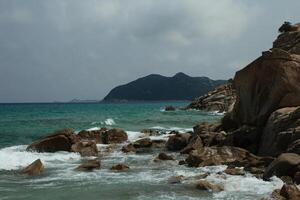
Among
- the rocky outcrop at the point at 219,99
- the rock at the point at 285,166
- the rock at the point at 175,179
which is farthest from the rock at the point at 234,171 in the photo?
the rocky outcrop at the point at 219,99

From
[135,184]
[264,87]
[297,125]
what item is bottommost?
[135,184]

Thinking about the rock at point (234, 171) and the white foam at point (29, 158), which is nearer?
the rock at point (234, 171)

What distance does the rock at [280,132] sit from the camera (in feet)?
73.5

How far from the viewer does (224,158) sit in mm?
24109

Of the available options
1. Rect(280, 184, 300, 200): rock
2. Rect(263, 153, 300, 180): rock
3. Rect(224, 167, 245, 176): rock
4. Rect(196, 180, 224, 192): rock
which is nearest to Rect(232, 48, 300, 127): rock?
Rect(224, 167, 245, 176): rock

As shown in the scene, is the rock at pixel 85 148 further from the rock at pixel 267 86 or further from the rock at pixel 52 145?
the rock at pixel 267 86

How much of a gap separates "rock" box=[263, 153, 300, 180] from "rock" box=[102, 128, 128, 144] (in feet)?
64.1

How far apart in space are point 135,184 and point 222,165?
227 inches

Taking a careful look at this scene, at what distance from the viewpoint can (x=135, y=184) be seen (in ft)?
62.0

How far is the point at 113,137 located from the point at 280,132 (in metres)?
16.6

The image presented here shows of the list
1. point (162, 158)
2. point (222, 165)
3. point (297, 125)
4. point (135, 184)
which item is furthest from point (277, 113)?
point (135, 184)

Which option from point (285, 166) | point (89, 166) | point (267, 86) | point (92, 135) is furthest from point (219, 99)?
point (285, 166)

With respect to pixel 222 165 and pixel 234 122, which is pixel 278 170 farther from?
pixel 234 122

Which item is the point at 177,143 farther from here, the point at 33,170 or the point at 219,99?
the point at 219,99
